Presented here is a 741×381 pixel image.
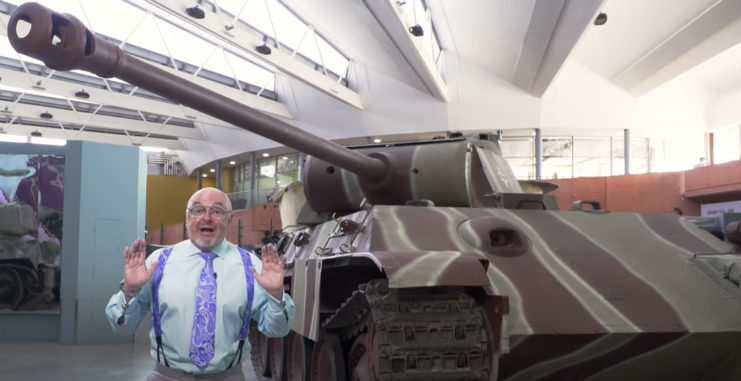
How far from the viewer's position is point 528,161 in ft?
85.6

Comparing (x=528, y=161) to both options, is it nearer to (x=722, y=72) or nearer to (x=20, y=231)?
(x=722, y=72)

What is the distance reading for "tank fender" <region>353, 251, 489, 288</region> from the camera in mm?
4066

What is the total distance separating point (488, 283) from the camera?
13.8ft

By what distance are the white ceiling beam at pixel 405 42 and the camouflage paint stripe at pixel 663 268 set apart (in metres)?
10.3

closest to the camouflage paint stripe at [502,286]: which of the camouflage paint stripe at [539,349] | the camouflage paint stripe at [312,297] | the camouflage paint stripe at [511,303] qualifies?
the camouflage paint stripe at [511,303]

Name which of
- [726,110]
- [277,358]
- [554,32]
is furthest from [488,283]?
[726,110]

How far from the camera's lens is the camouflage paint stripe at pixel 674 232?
5.80m

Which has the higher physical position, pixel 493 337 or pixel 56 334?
pixel 493 337

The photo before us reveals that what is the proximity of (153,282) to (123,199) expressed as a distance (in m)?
9.37

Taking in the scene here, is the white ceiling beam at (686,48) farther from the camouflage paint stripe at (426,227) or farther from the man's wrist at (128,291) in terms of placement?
the man's wrist at (128,291)

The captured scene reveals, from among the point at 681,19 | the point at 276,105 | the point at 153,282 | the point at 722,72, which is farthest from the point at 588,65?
the point at 153,282

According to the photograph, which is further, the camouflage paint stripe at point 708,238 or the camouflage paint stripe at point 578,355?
the camouflage paint stripe at point 708,238

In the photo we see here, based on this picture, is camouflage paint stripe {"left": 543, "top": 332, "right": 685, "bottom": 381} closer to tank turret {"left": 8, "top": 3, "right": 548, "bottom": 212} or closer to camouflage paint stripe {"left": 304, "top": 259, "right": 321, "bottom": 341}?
tank turret {"left": 8, "top": 3, "right": 548, "bottom": 212}

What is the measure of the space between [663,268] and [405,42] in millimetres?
12933
